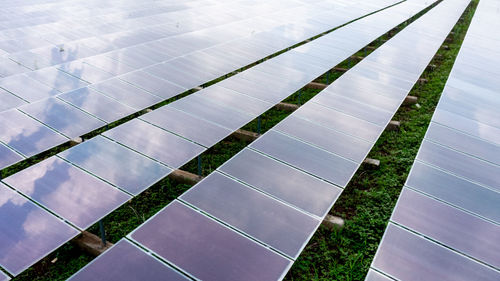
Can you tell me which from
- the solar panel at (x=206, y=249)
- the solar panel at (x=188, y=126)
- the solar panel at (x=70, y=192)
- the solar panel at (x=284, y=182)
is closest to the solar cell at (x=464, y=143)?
the solar panel at (x=284, y=182)

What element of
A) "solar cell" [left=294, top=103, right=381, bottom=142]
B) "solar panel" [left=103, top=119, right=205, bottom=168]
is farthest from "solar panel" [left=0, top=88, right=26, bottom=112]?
"solar cell" [left=294, top=103, right=381, bottom=142]

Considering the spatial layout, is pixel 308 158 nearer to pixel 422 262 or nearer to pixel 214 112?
pixel 214 112

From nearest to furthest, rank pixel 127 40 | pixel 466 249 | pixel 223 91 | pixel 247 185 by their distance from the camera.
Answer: pixel 466 249 < pixel 247 185 < pixel 223 91 < pixel 127 40

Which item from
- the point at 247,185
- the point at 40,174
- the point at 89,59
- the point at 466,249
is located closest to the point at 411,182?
the point at 466,249

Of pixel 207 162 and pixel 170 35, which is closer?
pixel 207 162

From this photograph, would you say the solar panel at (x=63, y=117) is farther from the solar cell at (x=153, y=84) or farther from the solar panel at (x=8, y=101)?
the solar cell at (x=153, y=84)

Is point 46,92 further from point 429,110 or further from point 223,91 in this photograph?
point 429,110

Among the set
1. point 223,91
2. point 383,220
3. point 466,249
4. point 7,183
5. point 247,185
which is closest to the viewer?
point 466,249
